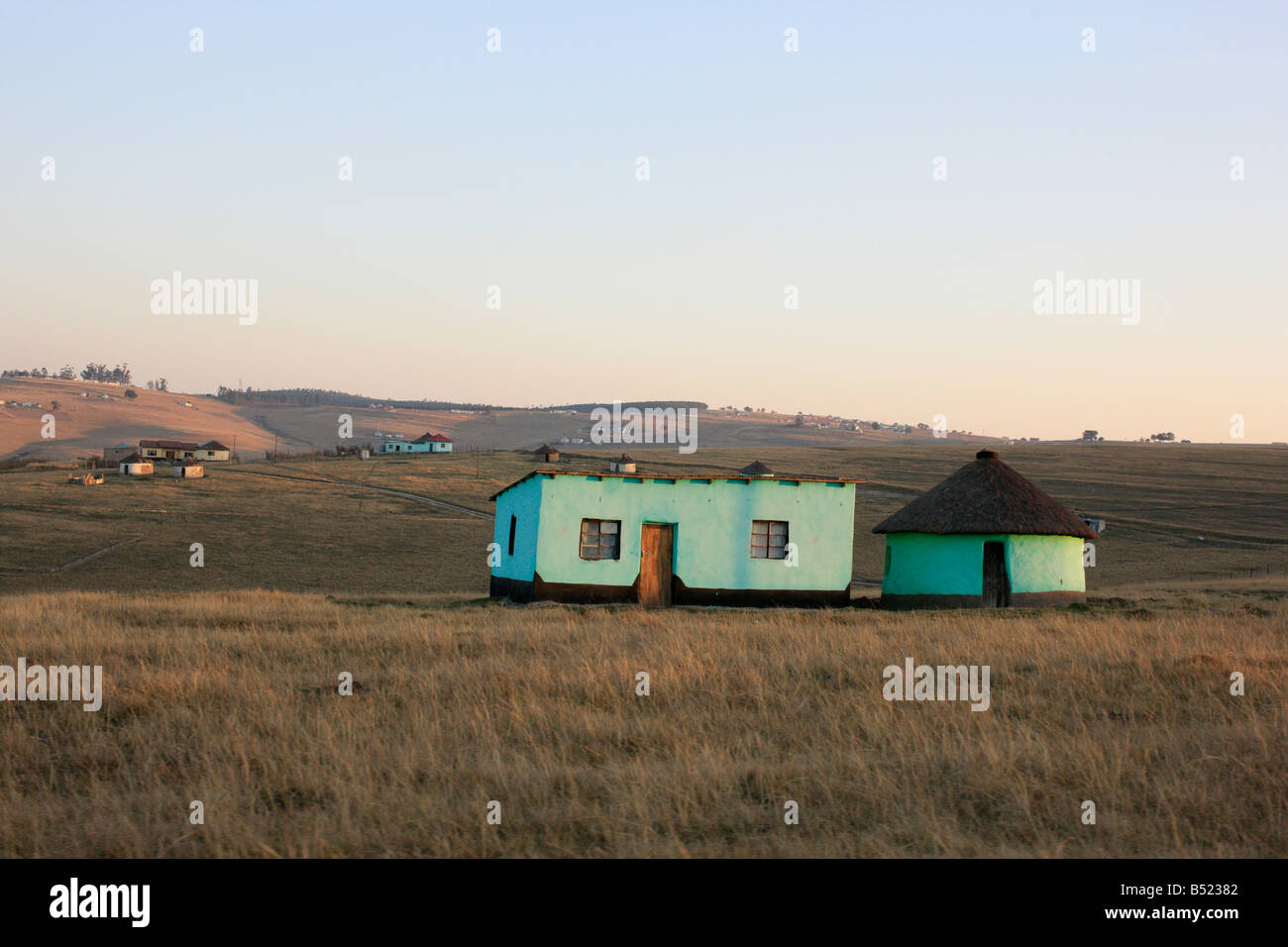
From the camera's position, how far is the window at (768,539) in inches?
1007

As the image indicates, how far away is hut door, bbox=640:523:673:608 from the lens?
25.0 metres

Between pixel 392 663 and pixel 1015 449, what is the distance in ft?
331

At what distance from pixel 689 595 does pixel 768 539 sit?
2.45 m

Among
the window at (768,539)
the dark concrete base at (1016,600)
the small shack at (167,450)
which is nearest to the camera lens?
the dark concrete base at (1016,600)

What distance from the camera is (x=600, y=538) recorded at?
81.9 feet

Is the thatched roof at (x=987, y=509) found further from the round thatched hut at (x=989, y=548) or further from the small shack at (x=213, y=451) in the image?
the small shack at (x=213, y=451)

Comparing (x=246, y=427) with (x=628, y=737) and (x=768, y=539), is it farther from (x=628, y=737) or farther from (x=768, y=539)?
(x=628, y=737)

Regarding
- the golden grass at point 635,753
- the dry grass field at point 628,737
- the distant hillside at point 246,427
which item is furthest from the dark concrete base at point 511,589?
the distant hillside at point 246,427

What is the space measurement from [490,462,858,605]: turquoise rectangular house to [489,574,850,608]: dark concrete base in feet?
0.08

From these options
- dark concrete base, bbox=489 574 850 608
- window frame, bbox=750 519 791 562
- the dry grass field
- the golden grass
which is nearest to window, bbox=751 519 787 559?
window frame, bbox=750 519 791 562

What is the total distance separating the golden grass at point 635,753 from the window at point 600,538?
12.3 meters

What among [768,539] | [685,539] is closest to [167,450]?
[685,539]

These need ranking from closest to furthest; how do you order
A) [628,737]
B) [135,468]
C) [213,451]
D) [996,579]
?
[628,737] → [996,579] → [135,468] → [213,451]
